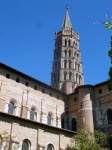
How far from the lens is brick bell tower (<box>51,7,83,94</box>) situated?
190ft

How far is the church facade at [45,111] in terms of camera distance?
811 inches

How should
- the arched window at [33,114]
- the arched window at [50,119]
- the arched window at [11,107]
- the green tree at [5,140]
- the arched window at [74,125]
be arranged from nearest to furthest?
the green tree at [5,140] → the arched window at [11,107] → the arched window at [33,114] → the arched window at [50,119] → the arched window at [74,125]

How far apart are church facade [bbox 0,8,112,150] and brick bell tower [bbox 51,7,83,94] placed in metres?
22.6

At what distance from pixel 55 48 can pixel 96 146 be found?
49508mm

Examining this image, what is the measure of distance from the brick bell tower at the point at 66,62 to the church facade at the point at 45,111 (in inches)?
891

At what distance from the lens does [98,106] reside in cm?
2917

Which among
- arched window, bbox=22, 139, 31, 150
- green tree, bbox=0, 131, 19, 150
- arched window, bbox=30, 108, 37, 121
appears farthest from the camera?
arched window, bbox=30, 108, 37, 121

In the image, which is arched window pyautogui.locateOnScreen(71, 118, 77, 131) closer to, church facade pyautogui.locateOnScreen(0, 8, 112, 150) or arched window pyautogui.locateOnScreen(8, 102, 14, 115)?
church facade pyautogui.locateOnScreen(0, 8, 112, 150)

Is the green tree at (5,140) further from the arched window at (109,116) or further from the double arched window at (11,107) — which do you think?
the arched window at (109,116)

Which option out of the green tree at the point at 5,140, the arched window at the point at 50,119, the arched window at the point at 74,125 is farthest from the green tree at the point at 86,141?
the arched window at the point at 50,119

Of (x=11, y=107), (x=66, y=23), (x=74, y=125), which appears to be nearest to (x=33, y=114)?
(x=11, y=107)

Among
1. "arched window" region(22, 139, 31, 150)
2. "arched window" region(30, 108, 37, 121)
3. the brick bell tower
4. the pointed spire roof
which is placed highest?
the pointed spire roof

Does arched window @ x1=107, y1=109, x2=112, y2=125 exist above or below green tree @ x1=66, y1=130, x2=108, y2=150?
above

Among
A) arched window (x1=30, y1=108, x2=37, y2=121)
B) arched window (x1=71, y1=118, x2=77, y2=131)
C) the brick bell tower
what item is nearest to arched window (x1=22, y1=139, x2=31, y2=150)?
arched window (x1=30, y1=108, x2=37, y2=121)
